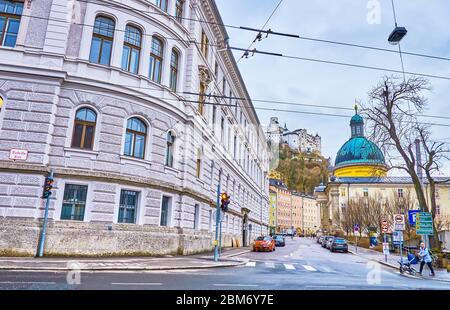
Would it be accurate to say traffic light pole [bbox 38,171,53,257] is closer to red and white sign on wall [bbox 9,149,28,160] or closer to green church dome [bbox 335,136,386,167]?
red and white sign on wall [bbox 9,149,28,160]

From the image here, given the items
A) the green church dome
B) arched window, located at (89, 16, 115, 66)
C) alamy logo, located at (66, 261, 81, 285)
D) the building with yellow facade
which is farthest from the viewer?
the green church dome

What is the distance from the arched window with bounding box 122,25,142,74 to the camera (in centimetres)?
1823

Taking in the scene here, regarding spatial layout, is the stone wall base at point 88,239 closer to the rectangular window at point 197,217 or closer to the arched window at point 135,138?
the arched window at point 135,138

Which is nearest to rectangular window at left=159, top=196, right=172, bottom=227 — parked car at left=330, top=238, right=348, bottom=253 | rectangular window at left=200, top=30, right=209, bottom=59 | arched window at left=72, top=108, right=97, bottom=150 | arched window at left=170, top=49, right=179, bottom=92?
arched window at left=72, top=108, right=97, bottom=150

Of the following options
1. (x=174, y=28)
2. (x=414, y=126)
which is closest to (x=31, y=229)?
(x=174, y=28)

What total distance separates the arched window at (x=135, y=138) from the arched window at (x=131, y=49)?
293 cm

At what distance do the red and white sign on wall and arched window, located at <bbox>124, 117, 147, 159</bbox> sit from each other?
452 cm

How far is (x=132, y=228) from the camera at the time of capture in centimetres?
1666

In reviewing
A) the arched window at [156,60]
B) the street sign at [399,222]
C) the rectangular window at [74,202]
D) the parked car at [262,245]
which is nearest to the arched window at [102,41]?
the arched window at [156,60]

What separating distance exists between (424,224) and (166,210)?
569 inches

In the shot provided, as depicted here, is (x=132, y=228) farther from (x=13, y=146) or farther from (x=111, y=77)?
(x=111, y=77)

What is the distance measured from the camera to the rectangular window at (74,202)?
1527 centimetres

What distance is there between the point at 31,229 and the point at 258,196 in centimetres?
4208

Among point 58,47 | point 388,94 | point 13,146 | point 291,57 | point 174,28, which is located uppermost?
point 174,28
